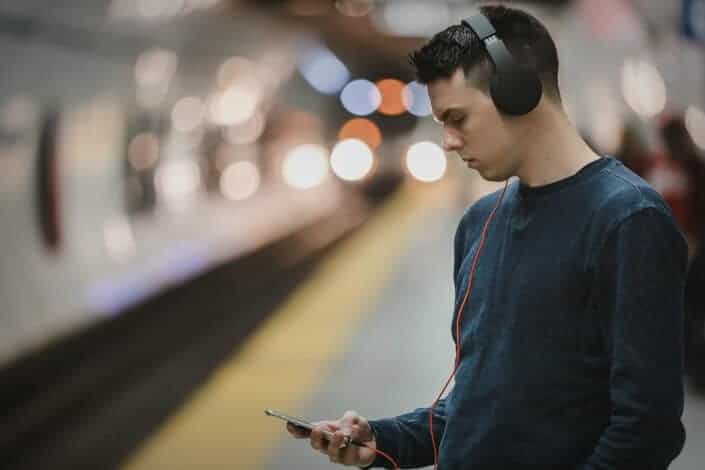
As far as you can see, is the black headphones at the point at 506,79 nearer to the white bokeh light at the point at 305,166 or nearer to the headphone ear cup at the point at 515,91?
the headphone ear cup at the point at 515,91

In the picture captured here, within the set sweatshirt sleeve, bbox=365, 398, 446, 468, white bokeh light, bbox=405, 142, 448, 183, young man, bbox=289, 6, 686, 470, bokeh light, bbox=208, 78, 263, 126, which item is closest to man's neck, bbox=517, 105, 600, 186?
young man, bbox=289, 6, 686, 470

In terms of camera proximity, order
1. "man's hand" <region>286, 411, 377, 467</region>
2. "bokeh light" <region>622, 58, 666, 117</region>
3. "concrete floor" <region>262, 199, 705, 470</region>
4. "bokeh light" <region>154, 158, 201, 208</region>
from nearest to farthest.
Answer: "man's hand" <region>286, 411, 377, 467</region>
"concrete floor" <region>262, 199, 705, 470</region>
"bokeh light" <region>622, 58, 666, 117</region>
"bokeh light" <region>154, 158, 201, 208</region>

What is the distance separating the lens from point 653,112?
18.1ft

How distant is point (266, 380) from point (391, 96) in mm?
10011

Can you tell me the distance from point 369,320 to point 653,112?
7.49 feet

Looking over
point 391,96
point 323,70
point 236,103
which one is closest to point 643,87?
point 236,103

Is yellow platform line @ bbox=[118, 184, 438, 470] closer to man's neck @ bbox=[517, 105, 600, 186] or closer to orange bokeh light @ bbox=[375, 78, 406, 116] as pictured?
man's neck @ bbox=[517, 105, 600, 186]

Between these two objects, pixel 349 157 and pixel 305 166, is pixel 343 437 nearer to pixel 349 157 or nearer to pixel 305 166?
pixel 305 166

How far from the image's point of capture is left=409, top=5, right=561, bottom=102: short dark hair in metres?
1.25

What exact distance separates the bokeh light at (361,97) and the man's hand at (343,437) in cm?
1364

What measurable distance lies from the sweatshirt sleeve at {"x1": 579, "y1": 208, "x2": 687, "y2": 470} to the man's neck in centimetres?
14

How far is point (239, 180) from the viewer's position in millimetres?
10852

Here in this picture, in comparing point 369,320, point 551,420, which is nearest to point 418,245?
point 369,320

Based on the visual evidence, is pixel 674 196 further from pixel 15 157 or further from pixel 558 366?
pixel 558 366
